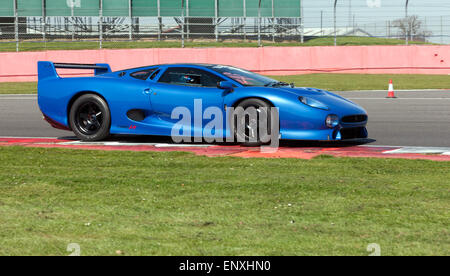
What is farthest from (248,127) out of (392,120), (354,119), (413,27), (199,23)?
(199,23)

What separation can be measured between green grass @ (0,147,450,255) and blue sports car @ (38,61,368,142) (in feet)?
3.53

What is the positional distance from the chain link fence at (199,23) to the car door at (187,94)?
19923mm

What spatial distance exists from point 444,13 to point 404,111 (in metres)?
16.3

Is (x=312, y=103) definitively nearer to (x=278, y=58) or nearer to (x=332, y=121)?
(x=332, y=121)

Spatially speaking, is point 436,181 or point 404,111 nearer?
point 436,181

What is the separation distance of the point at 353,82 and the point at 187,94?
609 inches

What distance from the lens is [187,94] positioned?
8953 mm

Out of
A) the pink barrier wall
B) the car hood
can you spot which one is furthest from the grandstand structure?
the car hood

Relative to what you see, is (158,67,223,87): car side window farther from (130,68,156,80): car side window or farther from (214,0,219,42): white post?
(214,0,219,42): white post

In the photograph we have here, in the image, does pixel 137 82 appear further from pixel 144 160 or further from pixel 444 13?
pixel 444 13

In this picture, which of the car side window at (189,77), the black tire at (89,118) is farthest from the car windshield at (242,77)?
the black tire at (89,118)
